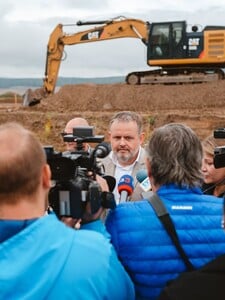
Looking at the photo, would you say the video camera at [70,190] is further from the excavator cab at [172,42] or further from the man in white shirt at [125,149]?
the excavator cab at [172,42]

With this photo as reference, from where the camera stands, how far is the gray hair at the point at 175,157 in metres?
3.03

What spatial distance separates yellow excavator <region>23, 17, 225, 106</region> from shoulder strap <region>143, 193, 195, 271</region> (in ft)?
92.2

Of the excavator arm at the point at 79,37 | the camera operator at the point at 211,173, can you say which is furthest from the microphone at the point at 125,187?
the excavator arm at the point at 79,37

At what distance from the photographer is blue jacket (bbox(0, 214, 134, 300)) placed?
2322 millimetres

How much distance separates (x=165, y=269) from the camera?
2.89 meters

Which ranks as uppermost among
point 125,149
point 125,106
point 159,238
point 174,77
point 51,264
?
point 51,264

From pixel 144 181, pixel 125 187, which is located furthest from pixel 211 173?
pixel 125 187

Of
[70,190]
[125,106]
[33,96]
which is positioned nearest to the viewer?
[70,190]

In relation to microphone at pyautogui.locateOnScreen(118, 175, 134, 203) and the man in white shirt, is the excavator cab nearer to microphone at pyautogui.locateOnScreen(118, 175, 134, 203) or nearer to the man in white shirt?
the man in white shirt

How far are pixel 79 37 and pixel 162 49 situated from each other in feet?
15.7

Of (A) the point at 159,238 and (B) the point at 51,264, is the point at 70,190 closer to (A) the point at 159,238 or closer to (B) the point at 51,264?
(B) the point at 51,264

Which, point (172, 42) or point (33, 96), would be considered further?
point (33, 96)

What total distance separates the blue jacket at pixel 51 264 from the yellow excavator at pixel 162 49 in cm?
2869

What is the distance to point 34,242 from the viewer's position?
2.37 m
